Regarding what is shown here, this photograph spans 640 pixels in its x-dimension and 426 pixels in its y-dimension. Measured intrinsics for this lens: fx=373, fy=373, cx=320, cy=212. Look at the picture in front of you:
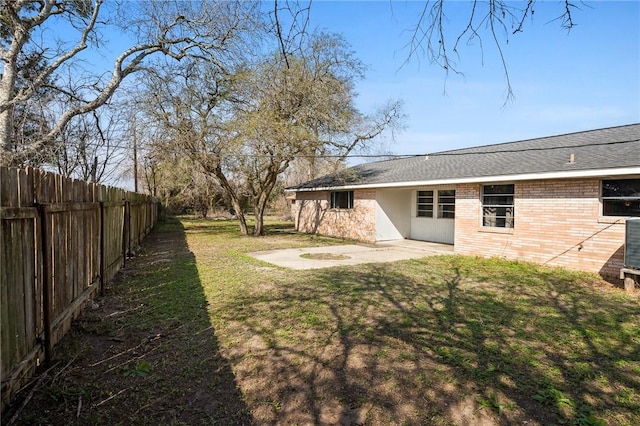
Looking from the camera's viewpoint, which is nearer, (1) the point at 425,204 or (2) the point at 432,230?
(2) the point at 432,230

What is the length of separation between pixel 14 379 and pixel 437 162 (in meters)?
15.4

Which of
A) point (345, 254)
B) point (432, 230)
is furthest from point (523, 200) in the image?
point (432, 230)

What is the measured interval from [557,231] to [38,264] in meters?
10.5

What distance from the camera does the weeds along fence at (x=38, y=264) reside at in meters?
2.69

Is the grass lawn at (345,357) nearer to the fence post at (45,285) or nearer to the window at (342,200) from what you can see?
the fence post at (45,285)

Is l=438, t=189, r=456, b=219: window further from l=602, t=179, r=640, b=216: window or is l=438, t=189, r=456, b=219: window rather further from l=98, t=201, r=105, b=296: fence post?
l=98, t=201, r=105, b=296: fence post

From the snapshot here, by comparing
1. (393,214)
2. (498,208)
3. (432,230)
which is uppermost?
(498,208)

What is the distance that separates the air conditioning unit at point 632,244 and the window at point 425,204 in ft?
27.6

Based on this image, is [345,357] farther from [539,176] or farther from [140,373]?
[539,176]

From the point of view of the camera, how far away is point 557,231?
9453 millimetres

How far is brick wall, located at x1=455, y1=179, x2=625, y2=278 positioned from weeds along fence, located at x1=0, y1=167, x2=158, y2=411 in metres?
10.1

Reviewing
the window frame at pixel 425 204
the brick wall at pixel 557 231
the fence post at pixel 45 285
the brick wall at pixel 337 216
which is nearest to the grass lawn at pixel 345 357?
the fence post at pixel 45 285

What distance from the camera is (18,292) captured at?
287cm

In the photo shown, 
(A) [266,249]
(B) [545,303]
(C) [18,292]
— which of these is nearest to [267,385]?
(C) [18,292]
